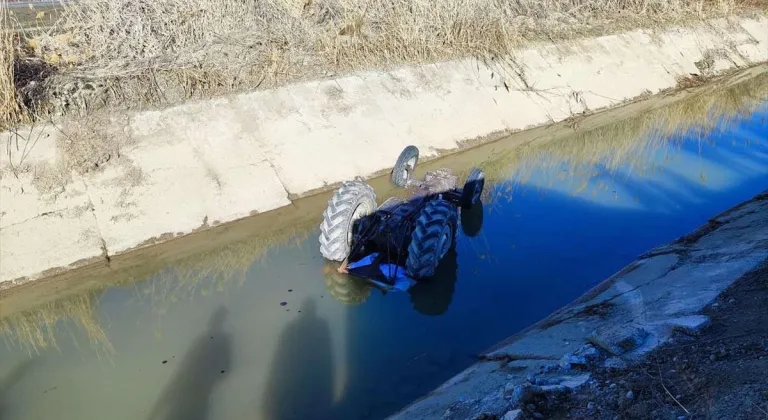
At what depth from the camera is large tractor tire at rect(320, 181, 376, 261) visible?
663 centimetres

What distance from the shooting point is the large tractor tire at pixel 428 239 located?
6.33m

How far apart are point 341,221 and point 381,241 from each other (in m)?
0.54

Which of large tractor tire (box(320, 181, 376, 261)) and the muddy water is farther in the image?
large tractor tire (box(320, 181, 376, 261))

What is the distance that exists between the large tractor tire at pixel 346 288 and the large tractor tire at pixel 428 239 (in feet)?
1.90

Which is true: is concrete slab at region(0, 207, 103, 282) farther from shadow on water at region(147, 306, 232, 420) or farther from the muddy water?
shadow on water at region(147, 306, 232, 420)

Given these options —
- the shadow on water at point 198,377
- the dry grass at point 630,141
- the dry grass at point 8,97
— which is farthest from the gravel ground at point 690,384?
the dry grass at point 8,97

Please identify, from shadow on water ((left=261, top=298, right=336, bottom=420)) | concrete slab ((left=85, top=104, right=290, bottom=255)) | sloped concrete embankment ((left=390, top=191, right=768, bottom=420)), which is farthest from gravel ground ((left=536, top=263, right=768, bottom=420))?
concrete slab ((left=85, top=104, right=290, bottom=255))

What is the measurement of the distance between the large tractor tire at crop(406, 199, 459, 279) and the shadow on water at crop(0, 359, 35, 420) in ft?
12.7

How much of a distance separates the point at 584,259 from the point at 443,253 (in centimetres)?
189

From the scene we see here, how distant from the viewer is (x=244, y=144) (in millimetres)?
9320

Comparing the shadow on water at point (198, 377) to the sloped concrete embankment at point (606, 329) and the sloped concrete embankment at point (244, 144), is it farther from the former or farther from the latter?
the sloped concrete embankment at point (244, 144)

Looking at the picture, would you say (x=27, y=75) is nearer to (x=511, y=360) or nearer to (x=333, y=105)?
(x=333, y=105)

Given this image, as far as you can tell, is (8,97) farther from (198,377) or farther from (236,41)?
(198,377)

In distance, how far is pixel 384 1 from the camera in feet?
41.7
